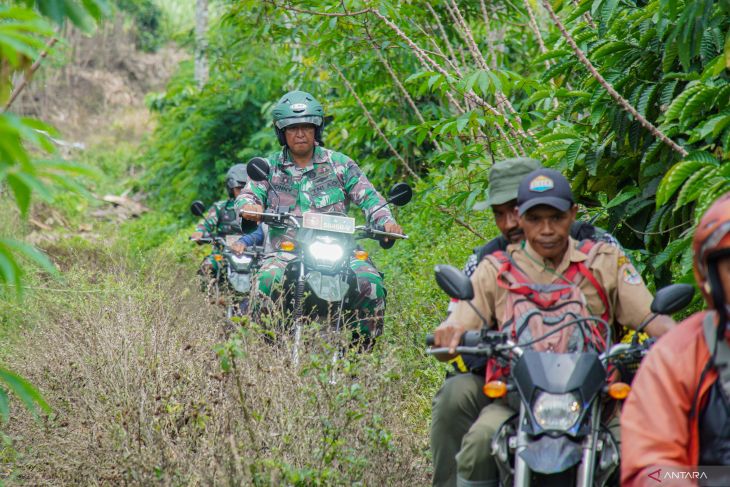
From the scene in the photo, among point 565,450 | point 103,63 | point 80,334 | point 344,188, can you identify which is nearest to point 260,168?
point 344,188

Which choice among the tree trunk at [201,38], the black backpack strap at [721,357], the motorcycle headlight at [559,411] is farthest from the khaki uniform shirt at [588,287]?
the tree trunk at [201,38]

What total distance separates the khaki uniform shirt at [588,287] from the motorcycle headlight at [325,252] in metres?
2.93

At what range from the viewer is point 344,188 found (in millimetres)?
8016

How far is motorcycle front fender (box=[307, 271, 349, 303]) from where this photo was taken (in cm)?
716

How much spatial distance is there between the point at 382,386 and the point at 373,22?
4.66m

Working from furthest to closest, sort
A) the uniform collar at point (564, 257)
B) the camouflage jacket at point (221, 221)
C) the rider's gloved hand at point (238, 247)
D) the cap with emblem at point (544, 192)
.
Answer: the camouflage jacket at point (221, 221), the rider's gloved hand at point (238, 247), the uniform collar at point (564, 257), the cap with emblem at point (544, 192)

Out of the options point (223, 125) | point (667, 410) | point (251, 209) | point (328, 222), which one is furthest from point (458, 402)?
point (223, 125)

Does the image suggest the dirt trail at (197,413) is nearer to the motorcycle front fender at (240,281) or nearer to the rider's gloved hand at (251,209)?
the rider's gloved hand at (251,209)

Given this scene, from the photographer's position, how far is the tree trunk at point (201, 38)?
2018 centimetres

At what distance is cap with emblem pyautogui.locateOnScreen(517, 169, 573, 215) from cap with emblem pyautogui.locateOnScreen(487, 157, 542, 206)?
45 centimetres

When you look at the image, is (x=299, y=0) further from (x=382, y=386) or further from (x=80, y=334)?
(x=382, y=386)

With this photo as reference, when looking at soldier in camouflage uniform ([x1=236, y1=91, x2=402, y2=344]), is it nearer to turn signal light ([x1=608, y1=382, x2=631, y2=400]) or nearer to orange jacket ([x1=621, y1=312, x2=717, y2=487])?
turn signal light ([x1=608, y1=382, x2=631, y2=400])

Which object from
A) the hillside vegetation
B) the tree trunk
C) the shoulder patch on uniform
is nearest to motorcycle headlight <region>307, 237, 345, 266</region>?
the hillside vegetation

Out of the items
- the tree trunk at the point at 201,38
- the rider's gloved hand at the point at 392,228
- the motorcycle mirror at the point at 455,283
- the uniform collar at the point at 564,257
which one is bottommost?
the rider's gloved hand at the point at 392,228
